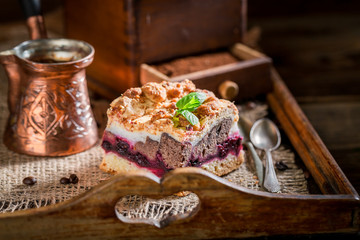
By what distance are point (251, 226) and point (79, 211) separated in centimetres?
55

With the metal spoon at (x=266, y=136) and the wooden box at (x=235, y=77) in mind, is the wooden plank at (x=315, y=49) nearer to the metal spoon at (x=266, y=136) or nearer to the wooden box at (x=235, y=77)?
the wooden box at (x=235, y=77)

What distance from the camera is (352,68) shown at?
340cm

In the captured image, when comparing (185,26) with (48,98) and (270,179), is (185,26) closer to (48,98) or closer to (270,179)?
(48,98)

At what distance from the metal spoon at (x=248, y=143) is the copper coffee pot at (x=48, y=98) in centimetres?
65

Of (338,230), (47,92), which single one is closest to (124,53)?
(47,92)

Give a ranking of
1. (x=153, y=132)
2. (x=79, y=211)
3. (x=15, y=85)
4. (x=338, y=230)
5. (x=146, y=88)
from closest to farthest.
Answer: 1. (x=79, y=211)
2. (x=338, y=230)
3. (x=153, y=132)
4. (x=146, y=88)
5. (x=15, y=85)

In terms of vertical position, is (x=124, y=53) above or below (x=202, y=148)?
above

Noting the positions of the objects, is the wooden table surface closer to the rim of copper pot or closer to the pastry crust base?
the pastry crust base

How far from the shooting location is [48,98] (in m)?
2.08

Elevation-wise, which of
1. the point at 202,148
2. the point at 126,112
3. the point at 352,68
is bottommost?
the point at 352,68

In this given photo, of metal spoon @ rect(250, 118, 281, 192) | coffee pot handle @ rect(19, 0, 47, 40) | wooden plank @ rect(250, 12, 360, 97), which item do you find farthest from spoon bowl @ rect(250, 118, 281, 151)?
coffee pot handle @ rect(19, 0, 47, 40)

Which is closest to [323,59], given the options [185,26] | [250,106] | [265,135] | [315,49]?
[315,49]

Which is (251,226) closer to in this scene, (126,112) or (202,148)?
(202,148)

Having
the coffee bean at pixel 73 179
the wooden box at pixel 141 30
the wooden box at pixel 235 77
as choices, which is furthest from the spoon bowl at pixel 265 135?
the coffee bean at pixel 73 179
